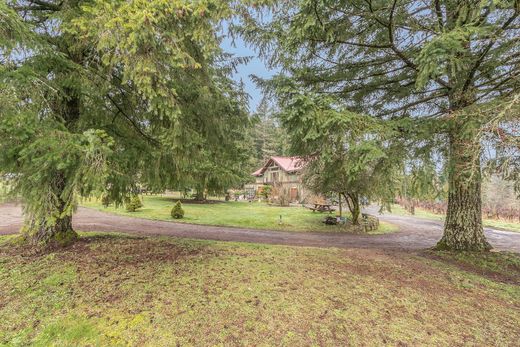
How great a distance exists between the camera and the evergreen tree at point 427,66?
4.23 metres

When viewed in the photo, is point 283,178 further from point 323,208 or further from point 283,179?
point 323,208

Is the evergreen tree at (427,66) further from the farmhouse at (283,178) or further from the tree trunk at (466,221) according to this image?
the farmhouse at (283,178)

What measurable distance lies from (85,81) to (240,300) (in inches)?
171

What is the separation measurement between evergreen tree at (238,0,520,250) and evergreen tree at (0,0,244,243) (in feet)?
4.64

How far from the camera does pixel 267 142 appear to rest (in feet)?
156

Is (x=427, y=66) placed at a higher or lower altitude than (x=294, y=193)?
higher

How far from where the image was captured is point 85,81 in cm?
428

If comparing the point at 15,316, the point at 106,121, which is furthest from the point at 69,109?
the point at 15,316

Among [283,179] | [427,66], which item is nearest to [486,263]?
[427,66]

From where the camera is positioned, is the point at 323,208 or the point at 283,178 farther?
the point at 283,178

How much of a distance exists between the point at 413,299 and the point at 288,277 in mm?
1927

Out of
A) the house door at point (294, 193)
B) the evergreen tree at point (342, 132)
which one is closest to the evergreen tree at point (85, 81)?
the evergreen tree at point (342, 132)

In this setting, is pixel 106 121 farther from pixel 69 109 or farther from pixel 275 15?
pixel 275 15

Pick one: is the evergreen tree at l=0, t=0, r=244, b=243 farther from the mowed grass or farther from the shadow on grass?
the shadow on grass
